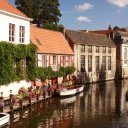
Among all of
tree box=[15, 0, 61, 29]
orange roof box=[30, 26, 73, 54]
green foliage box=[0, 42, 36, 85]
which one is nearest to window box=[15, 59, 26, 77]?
green foliage box=[0, 42, 36, 85]

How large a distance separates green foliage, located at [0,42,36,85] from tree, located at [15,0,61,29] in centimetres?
3228

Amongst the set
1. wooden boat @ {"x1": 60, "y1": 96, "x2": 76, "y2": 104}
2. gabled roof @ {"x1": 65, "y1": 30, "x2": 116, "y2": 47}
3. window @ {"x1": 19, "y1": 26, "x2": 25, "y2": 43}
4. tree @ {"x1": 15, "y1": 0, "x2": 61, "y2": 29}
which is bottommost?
wooden boat @ {"x1": 60, "y1": 96, "x2": 76, "y2": 104}

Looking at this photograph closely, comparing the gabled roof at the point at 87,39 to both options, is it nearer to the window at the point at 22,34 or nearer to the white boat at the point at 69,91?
the white boat at the point at 69,91

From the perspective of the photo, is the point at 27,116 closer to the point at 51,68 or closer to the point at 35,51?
the point at 35,51

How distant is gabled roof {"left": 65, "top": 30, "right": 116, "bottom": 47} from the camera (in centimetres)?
6127

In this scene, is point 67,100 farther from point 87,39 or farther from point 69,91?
point 87,39

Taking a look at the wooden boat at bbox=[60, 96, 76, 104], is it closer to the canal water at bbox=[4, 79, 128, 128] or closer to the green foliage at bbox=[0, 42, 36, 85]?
the canal water at bbox=[4, 79, 128, 128]

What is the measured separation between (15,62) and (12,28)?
3644 millimetres

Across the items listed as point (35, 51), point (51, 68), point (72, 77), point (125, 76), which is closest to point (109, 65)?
point (125, 76)

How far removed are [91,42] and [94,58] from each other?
2982 millimetres

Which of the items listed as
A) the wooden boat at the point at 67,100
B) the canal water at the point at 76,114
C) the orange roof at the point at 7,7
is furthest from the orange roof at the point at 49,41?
the canal water at the point at 76,114

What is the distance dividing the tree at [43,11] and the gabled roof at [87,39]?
942 centimetres

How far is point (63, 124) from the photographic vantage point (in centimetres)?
2877

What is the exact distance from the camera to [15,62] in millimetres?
39500
